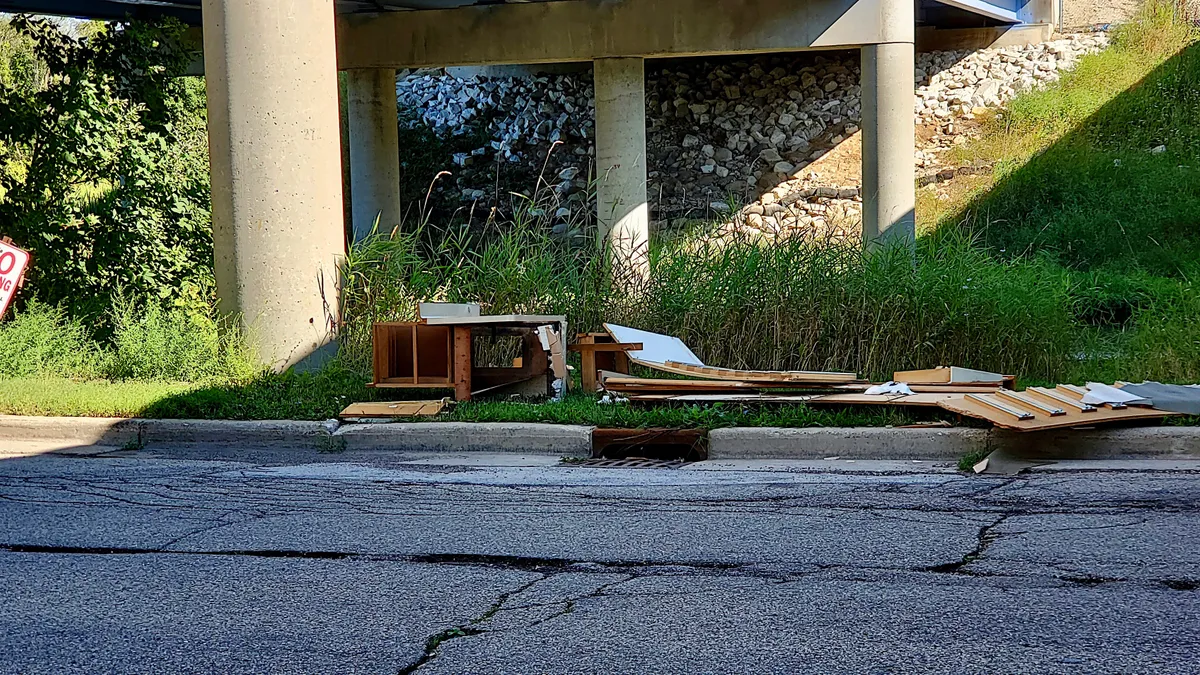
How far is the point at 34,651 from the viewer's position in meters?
3.96

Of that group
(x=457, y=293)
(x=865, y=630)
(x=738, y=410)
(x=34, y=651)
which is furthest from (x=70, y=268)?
(x=865, y=630)

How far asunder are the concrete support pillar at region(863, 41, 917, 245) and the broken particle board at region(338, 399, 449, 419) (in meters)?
10.8

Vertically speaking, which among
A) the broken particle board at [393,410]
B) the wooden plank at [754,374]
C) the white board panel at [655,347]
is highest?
the white board panel at [655,347]

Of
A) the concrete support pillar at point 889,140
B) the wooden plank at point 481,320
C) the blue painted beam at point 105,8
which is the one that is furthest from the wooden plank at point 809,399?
the blue painted beam at point 105,8

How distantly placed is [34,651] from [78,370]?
7073 millimetres

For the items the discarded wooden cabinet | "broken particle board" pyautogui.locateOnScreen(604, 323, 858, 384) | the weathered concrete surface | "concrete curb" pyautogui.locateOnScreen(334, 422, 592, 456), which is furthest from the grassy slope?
"concrete curb" pyautogui.locateOnScreen(334, 422, 592, 456)

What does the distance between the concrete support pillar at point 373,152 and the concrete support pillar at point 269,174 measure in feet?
38.1

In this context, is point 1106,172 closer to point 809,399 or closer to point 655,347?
point 655,347

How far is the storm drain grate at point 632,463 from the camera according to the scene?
24.8 feet

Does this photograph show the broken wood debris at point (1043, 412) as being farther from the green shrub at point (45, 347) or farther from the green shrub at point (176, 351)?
the green shrub at point (45, 347)

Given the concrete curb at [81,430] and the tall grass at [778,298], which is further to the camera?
the tall grass at [778,298]

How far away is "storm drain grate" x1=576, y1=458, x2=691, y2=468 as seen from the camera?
297 inches

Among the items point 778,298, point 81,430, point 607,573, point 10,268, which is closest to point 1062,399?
point 778,298

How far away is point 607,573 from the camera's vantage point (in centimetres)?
474
